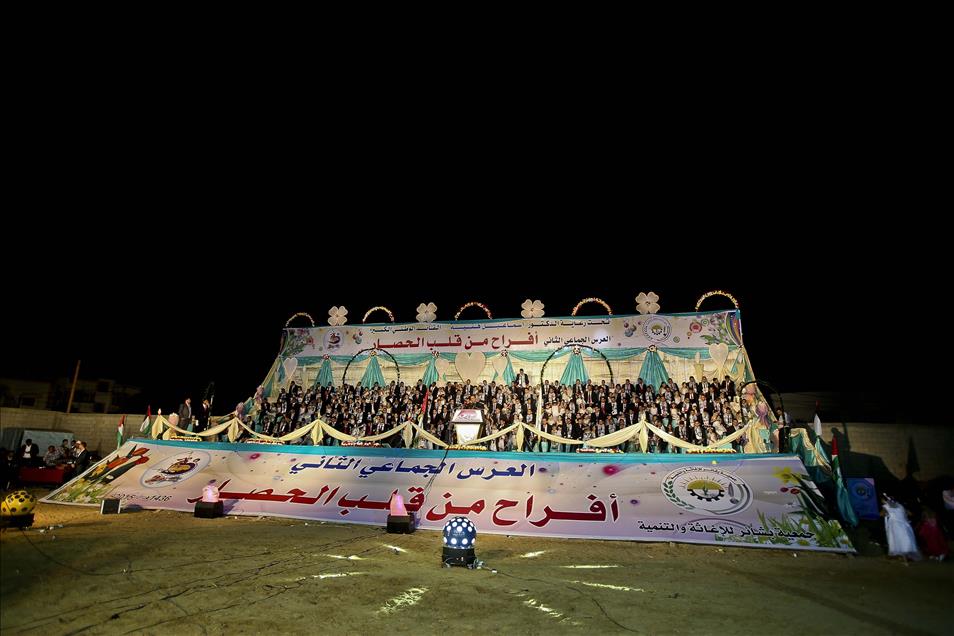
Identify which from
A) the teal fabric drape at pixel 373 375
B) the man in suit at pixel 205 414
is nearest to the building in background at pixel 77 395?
the man in suit at pixel 205 414

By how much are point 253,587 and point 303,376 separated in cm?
1369

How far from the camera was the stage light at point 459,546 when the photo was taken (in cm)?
612

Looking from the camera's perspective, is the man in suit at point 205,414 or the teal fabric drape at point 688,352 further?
the man in suit at point 205,414

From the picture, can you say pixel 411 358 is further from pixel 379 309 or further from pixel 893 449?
pixel 893 449

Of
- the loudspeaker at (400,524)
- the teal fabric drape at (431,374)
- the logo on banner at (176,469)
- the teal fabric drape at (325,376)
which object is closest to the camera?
the loudspeaker at (400,524)

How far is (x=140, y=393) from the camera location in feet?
107

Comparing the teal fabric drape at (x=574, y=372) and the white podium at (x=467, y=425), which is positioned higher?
the teal fabric drape at (x=574, y=372)

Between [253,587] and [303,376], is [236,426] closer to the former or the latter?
[303,376]

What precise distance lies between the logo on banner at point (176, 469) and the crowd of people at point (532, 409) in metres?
3.54

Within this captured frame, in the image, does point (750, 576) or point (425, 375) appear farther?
point (425, 375)

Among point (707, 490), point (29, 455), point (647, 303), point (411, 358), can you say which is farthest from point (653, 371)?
point (29, 455)

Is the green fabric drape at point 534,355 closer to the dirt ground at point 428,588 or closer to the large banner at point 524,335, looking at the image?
the large banner at point 524,335

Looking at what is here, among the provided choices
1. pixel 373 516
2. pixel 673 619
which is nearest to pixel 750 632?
pixel 673 619

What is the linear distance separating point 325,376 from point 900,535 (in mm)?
15519
